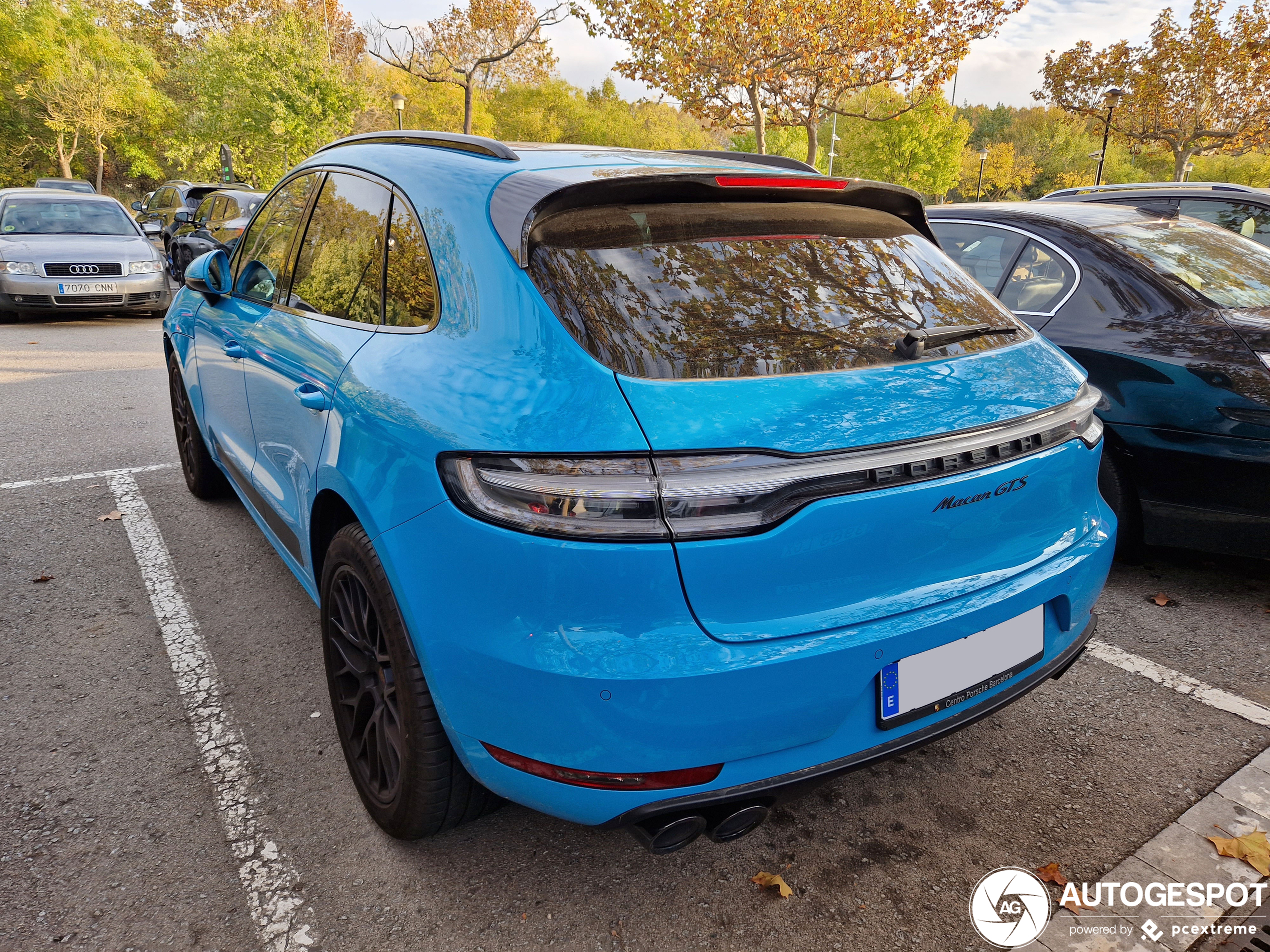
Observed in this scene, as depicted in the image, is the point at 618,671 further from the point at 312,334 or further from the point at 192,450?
the point at 192,450

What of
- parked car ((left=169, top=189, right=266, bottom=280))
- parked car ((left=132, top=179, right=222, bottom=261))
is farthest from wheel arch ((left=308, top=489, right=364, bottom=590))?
parked car ((left=132, top=179, right=222, bottom=261))

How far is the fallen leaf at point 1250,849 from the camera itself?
215cm

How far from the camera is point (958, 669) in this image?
1.90 meters

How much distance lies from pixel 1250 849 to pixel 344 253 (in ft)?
9.75

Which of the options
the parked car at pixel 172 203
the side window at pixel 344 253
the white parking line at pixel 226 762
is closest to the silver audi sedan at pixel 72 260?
the parked car at pixel 172 203

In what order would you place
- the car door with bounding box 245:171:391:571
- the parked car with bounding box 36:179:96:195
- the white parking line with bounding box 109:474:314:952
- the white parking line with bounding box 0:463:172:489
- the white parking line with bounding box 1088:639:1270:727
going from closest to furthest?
the white parking line with bounding box 109:474:314:952 < the car door with bounding box 245:171:391:571 < the white parking line with bounding box 1088:639:1270:727 < the white parking line with bounding box 0:463:172:489 < the parked car with bounding box 36:179:96:195

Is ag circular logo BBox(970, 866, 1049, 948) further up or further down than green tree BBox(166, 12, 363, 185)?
further down

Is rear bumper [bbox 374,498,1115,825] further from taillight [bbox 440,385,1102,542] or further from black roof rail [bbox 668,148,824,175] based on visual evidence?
black roof rail [bbox 668,148,824,175]

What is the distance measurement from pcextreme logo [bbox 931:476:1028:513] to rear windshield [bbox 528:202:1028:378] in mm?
338

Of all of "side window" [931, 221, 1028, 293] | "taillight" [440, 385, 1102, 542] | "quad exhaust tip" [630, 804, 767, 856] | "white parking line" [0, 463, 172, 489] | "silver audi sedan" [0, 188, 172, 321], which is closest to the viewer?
"taillight" [440, 385, 1102, 542]

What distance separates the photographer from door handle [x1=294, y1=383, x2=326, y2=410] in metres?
2.33

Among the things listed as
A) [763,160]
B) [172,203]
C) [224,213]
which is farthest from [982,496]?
[172,203]

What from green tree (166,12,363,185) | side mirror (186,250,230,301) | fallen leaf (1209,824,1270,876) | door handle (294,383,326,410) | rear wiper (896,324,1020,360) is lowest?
fallen leaf (1209,824,1270,876)

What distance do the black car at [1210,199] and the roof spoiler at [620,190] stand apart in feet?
14.3
